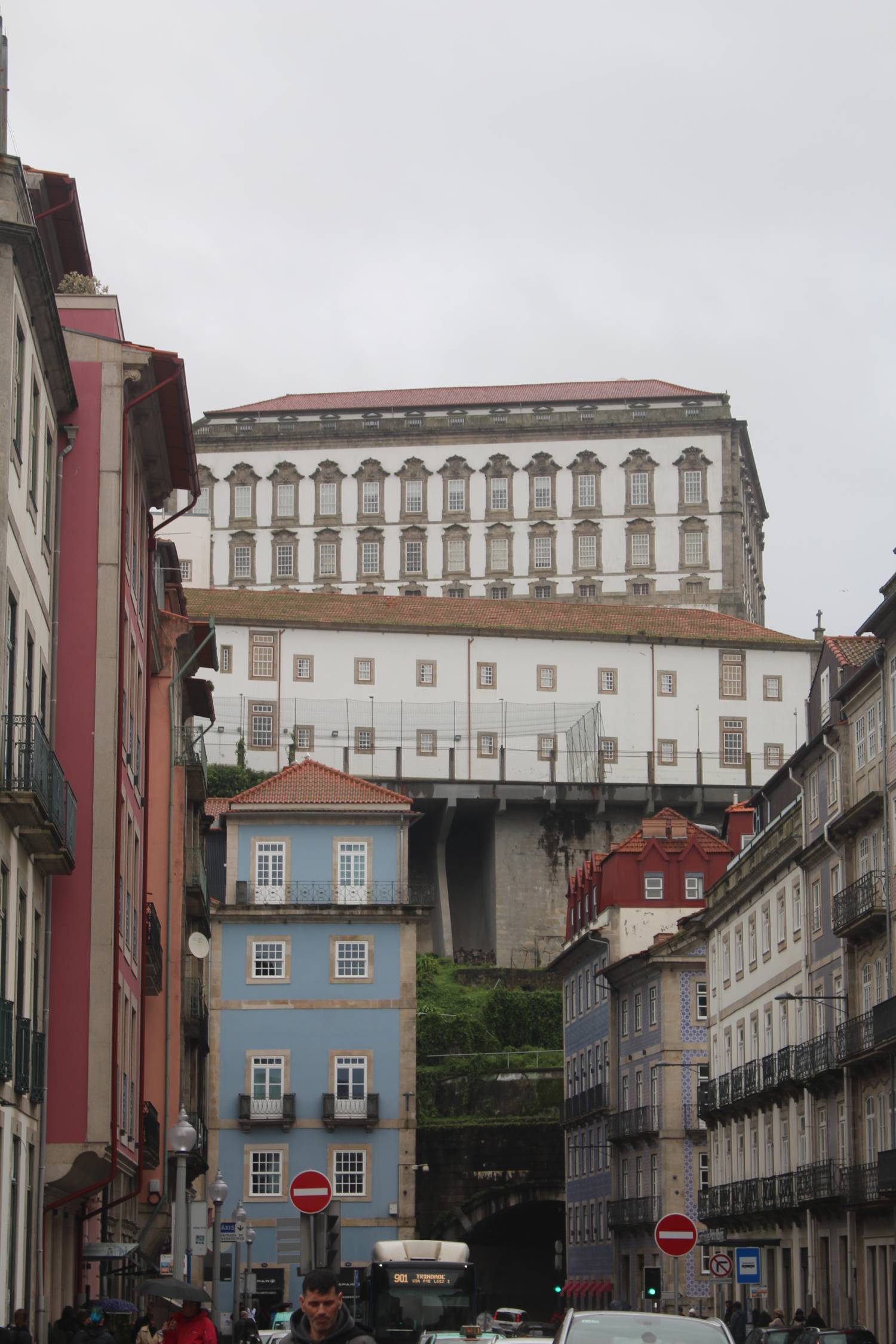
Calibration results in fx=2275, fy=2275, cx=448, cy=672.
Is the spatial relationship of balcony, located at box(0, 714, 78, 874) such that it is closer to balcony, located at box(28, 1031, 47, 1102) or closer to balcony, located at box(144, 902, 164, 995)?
balcony, located at box(28, 1031, 47, 1102)

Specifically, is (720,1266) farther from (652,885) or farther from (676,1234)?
(652,885)

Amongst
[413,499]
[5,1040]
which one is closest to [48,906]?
[5,1040]

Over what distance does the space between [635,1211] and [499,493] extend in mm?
67168

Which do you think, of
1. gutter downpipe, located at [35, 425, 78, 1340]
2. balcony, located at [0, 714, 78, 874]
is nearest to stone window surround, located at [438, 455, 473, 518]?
gutter downpipe, located at [35, 425, 78, 1340]

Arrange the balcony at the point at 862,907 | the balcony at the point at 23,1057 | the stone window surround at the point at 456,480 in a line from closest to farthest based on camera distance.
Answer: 1. the balcony at the point at 23,1057
2. the balcony at the point at 862,907
3. the stone window surround at the point at 456,480

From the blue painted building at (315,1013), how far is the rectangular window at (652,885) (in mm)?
9603

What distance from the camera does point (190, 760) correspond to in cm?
4212

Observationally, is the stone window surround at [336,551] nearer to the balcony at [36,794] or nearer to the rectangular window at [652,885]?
the rectangular window at [652,885]

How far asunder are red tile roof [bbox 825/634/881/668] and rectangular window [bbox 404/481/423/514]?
260ft

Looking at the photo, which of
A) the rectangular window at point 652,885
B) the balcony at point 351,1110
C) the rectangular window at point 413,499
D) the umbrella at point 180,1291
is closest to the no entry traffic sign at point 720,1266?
the umbrella at point 180,1291

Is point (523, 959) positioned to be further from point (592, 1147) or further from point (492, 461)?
point (492, 461)

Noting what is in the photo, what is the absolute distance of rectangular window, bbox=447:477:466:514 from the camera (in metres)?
126

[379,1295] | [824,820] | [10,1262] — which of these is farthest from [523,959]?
[10,1262]

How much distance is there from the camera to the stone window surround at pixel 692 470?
123 m
